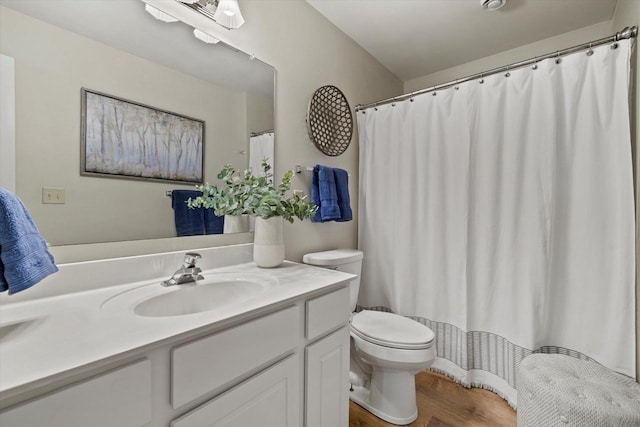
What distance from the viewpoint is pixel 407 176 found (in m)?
1.99

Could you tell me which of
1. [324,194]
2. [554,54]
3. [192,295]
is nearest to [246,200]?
[192,295]

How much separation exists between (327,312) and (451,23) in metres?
1.99

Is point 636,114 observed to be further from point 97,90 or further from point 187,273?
point 97,90

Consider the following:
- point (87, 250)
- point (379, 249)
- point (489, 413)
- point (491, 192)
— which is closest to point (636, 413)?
point (489, 413)

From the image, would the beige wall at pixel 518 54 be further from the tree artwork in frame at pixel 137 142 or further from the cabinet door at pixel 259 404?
the cabinet door at pixel 259 404

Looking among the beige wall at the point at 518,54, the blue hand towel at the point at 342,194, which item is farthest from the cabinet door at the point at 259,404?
the beige wall at the point at 518,54

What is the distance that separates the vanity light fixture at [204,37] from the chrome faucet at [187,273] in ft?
3.11

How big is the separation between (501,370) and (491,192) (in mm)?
1057

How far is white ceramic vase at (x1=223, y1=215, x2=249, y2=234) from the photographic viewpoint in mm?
1355

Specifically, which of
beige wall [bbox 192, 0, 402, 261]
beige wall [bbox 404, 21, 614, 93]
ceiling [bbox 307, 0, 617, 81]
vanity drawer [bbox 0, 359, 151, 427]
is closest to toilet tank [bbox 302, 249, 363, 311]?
beige wall [bbox 192, 0, 402, 261]

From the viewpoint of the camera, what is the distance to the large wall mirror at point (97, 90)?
85 centimetres

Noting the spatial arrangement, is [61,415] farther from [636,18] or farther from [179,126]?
[636,18]

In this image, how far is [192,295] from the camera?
40.2 inches

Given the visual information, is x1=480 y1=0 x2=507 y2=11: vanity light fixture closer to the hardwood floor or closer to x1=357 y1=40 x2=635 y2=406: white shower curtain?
x1=357 y1=40 x2=635 y2=406: white shower curtain
